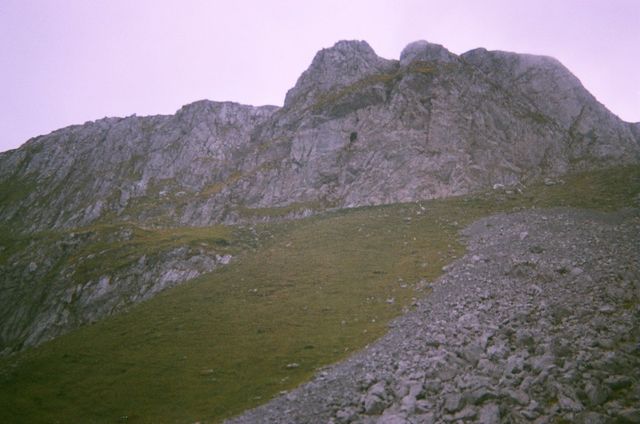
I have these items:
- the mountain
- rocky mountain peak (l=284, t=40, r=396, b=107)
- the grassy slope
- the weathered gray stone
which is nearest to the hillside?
the grassy slope

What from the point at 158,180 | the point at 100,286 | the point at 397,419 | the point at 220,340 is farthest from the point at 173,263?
the point at 158,180

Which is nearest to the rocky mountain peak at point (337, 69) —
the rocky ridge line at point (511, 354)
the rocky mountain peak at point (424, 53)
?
the rocky mountain peak at point (424, 53)

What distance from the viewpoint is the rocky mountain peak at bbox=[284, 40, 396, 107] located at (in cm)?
11469

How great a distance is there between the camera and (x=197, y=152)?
12975 cm

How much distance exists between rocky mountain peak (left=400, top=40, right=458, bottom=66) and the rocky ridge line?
83565mm

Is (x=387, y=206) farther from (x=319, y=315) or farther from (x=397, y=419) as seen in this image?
(x=397, y=419)

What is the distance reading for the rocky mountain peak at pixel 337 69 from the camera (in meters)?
115

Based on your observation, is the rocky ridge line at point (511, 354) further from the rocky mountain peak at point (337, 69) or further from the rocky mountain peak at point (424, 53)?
the rocky mountain peak at point (337, 69)

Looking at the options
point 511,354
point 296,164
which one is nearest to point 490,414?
point 511,354

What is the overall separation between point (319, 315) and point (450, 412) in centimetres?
2149

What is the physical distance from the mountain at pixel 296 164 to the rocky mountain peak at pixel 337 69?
0.43 metres

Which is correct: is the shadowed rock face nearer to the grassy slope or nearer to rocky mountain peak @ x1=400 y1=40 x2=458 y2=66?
rocky mountain peak @ x1=400 y1=40 x2=458 y2=66

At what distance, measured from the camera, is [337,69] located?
118 meters

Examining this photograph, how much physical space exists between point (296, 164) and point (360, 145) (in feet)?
51.0
